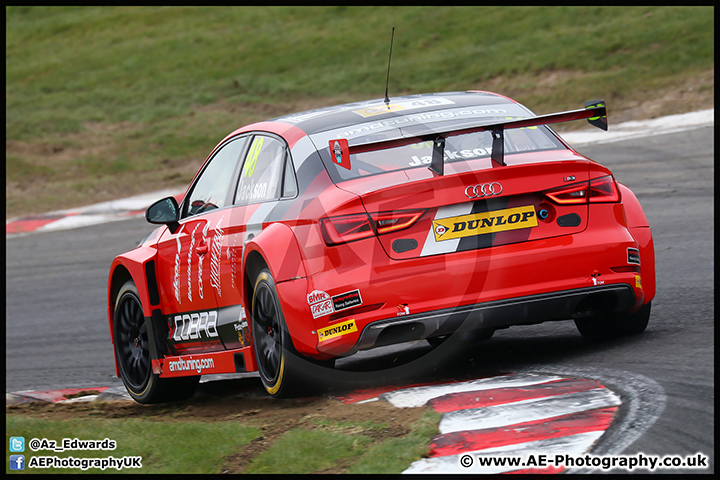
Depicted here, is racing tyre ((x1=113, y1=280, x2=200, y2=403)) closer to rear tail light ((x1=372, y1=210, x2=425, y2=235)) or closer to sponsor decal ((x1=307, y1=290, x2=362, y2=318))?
sponsor decal ((x1=307, y1=290, x2=362, y2=318))

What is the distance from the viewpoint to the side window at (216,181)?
6.24 metres

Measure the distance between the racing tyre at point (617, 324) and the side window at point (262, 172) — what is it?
6.73 feet

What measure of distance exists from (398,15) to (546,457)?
28183mm

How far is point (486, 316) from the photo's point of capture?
5.05 m

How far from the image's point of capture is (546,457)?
3.62 m

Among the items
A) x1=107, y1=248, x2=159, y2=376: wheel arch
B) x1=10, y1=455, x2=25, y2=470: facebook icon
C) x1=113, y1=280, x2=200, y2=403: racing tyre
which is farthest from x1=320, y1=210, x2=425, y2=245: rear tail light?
x1=113, y1=280, x2=200, y2=403: racing tyre

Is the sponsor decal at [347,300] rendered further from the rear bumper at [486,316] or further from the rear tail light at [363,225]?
the rear tail light at [363,225]

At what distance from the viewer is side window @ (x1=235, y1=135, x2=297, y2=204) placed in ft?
18.4

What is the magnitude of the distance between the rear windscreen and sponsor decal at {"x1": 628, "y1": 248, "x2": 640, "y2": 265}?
2.37ft

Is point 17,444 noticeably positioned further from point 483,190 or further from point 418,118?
point 418,118

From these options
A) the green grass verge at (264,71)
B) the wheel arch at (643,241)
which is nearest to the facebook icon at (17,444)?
the wheel arch at (643,241)

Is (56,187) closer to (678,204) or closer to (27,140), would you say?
(27,140)

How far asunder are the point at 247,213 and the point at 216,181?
2.70ft

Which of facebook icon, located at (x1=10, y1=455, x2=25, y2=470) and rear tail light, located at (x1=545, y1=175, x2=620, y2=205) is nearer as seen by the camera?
facebook icon, located at (x1=10, y1=455, x2=25, y2=470)
